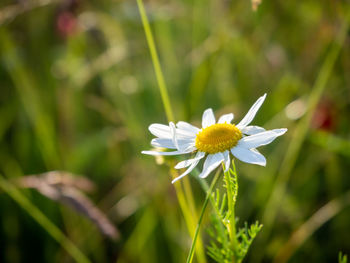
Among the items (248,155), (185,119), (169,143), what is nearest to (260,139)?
(248,155)

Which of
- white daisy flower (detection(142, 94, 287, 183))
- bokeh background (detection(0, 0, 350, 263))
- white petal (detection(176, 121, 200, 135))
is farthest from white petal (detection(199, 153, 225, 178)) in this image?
bokeh background (detection(0, 0, 350, 263))

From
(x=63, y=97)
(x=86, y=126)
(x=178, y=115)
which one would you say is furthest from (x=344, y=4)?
(x=86, y=126)

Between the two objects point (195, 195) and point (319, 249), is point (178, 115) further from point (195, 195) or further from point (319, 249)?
point (319, 249)

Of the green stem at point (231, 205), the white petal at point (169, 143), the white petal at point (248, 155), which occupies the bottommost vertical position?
the green stem at point (231, 205)

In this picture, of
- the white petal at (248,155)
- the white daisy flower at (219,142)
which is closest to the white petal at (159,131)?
the white daisy flower at (219,142)

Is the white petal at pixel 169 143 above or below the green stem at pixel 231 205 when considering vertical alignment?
above

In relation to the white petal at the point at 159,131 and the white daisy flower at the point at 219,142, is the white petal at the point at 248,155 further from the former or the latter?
the white petal at the point at 159,131

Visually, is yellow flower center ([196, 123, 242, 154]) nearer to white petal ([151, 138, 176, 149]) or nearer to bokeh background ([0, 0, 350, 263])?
white petal ([151, 138, 176, 149])
